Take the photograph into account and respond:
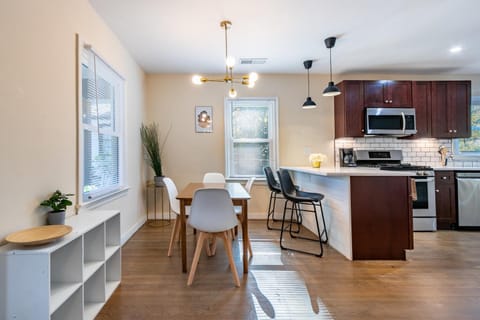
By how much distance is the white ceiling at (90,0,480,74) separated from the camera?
2.39m

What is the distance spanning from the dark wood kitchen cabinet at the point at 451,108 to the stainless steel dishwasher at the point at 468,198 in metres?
0.84

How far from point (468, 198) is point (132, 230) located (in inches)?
190

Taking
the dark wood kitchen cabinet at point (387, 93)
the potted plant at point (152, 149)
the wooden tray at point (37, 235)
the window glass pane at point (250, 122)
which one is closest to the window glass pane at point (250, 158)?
the window glass pane at point (250, 122)

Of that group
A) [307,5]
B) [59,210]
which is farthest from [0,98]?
[307,5]

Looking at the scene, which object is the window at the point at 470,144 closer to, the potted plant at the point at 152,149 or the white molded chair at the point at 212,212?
the white molded chair at the point at 212,212

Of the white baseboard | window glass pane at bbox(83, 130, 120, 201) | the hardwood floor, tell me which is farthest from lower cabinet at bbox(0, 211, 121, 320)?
the white baseboard

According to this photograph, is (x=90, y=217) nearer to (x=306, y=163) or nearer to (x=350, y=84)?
(x=306, y=163)

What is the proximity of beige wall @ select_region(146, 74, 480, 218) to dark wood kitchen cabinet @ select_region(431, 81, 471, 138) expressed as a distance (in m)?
0.42

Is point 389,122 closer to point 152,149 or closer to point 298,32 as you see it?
point 298,32

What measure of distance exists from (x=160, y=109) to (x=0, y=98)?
2.94 m

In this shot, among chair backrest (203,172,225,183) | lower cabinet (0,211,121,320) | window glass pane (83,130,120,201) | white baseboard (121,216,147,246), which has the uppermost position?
window glass pane (83,130,120,201)

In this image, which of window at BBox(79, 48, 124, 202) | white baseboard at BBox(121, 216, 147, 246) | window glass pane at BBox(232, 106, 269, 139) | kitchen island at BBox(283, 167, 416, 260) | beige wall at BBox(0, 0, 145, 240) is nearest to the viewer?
beige wall at BBox(0, 0, 145, 240)

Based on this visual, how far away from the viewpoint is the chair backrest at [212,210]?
2.00m

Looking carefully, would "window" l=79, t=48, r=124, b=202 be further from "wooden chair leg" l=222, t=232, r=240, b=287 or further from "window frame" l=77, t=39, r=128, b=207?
"wooden chair leg" l=222, t=232, r=240, b=287
